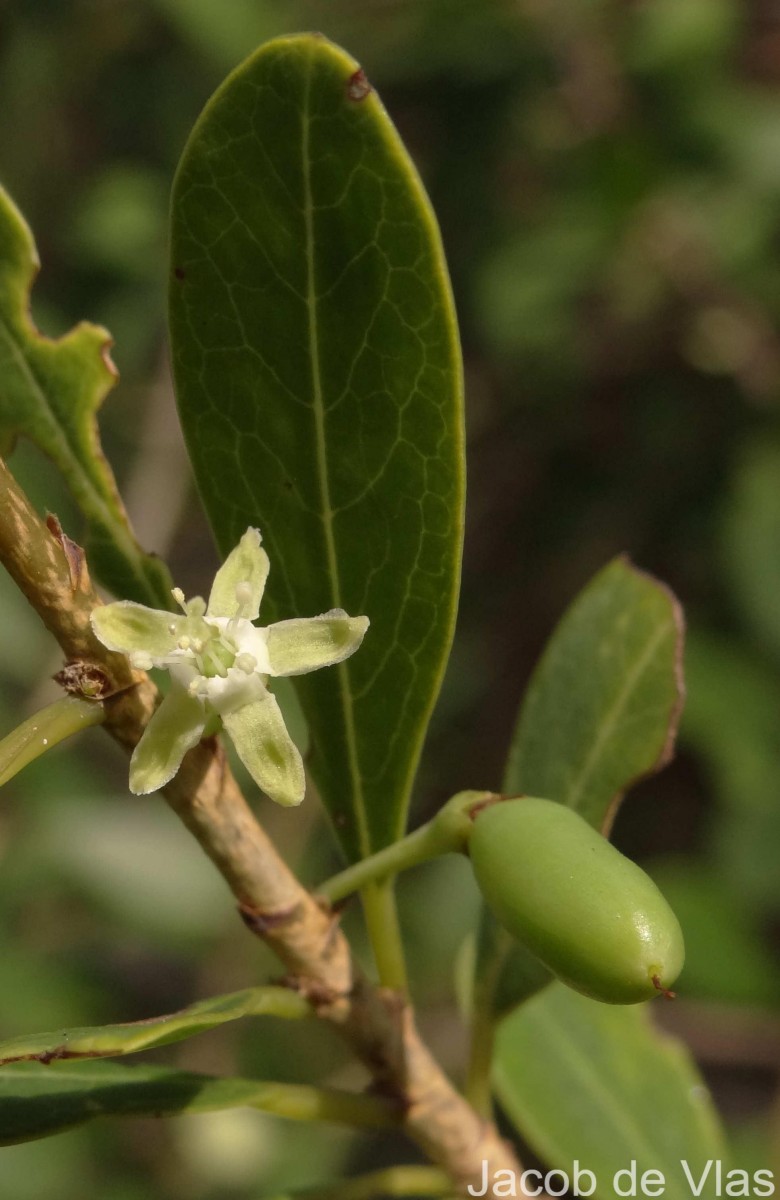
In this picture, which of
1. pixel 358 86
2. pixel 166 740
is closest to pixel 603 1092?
pixel 166 740

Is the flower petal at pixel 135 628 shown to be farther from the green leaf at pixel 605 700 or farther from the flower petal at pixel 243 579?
the green leaf at pixel 605 700

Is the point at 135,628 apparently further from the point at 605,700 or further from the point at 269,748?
the point at 605,700

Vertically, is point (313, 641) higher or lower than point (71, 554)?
lower

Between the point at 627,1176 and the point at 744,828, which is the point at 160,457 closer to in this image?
the point at 744,828

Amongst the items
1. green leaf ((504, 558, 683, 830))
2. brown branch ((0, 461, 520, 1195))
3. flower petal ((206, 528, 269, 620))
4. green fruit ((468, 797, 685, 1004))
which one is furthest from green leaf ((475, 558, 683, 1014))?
flower petal ((206, 528, 269, 620))

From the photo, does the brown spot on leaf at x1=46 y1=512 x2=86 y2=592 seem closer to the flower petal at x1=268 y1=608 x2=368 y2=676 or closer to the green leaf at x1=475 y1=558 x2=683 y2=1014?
the flower petal at x1=268 y1=608 x2=368 y2=676

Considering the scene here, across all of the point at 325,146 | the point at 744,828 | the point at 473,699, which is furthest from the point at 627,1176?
the point at 473,699

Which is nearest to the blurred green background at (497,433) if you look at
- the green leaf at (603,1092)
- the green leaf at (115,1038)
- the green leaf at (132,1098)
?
the green leaf at (603,1092)
